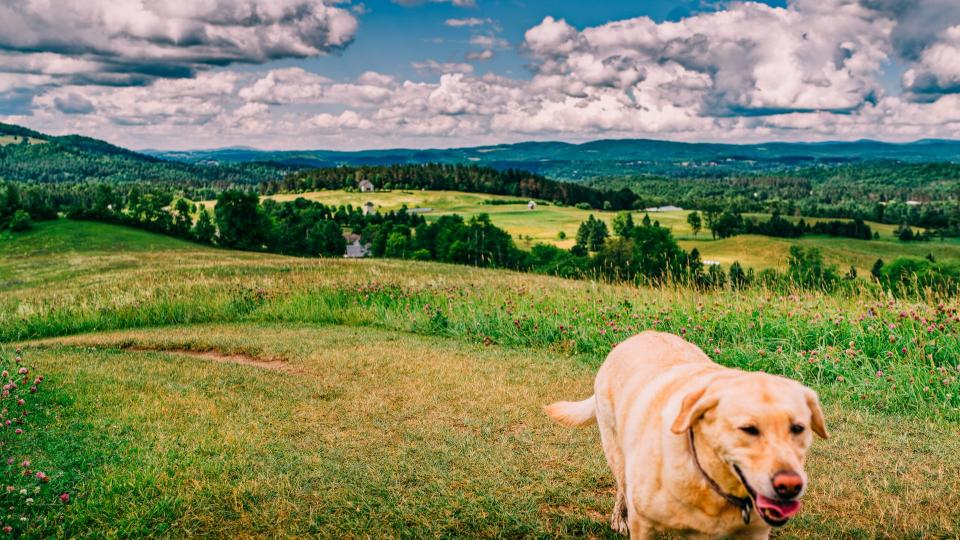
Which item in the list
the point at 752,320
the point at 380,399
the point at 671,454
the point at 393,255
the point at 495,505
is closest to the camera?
the point at 671,454

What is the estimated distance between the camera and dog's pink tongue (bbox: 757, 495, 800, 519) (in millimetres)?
2895

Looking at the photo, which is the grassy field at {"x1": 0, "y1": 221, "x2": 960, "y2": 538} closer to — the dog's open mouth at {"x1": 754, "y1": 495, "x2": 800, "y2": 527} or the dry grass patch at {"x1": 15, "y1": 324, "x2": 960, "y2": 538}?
the dry grass patch at {"x1": 15, "y1": 324, "x2": 960, "y2": 538}

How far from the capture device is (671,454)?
11.7ft

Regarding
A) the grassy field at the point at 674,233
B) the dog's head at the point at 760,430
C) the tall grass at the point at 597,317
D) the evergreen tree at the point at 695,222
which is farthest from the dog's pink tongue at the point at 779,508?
the evergreen tree at the point at 695,222

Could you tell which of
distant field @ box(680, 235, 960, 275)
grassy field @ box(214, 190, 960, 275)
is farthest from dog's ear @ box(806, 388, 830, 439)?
distant field @ box(680, 235, 960, 275)

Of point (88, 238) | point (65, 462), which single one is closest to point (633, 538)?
point (65, 462)

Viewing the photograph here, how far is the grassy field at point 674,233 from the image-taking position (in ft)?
342

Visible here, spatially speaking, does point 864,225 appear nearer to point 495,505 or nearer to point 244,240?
point 244,240

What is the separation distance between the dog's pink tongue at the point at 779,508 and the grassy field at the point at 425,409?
2384mm

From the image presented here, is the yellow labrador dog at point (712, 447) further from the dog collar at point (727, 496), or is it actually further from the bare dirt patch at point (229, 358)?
the bare dirt patch at point (229, 358)

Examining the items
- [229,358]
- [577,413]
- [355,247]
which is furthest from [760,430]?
[355,247]

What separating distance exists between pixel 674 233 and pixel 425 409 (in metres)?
133

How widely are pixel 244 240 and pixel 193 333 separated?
245ft

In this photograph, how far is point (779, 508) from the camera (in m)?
2.92
